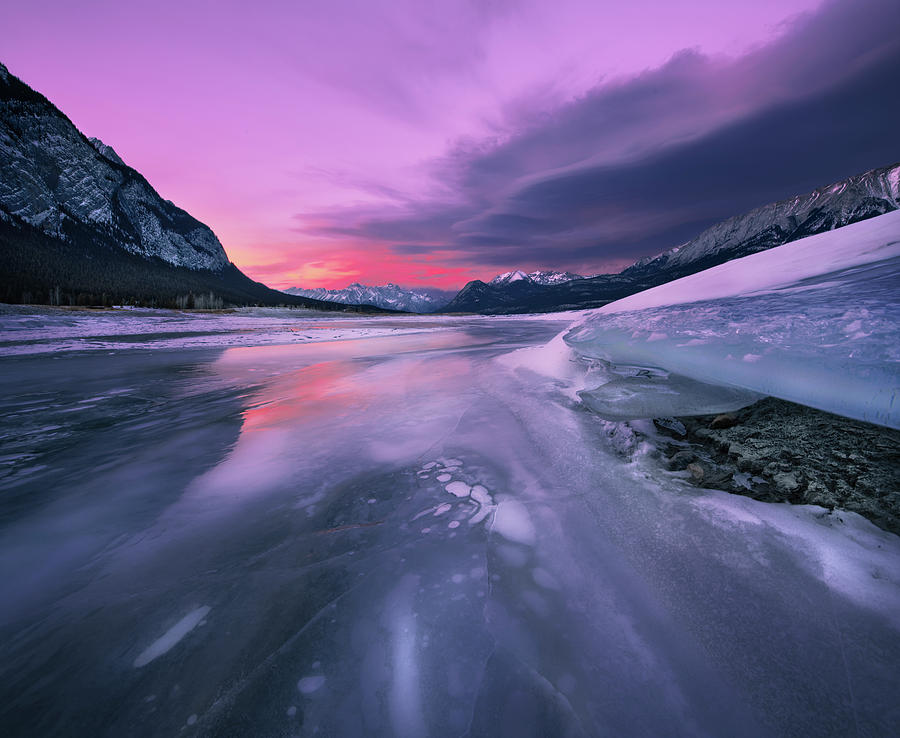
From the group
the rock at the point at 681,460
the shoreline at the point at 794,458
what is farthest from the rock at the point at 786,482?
the rock at the point at 681,460

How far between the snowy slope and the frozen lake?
1.04 meters

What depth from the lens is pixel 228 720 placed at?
1.23m

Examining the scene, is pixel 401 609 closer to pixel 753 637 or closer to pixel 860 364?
pixel 753 637

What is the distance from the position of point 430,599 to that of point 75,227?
13567 cm

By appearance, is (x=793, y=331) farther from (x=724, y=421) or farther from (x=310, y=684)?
(x=310, y=684)

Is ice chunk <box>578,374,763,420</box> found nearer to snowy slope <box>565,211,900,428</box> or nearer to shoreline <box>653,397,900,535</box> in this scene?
snowy slope <box>565,211,900,428</box>

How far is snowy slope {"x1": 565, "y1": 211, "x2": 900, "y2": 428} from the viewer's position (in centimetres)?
246

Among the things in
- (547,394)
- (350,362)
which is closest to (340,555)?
(547,394)

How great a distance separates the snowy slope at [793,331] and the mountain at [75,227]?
71.5m

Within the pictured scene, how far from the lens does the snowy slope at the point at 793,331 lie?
246 centimetres

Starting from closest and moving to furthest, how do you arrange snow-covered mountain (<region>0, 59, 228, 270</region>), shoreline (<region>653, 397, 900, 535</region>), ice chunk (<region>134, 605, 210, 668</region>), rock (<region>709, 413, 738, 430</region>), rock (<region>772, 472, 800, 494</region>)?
ice chunk (<region>134, 605, 210, 668</region>)
shoreline (<region>653, 397, 900, 535</region>)
rock (<region>772, 472, 800, 494</region>)
rock (<region>709, 413, 738, 430</region>)
snow-covered mountain (<region>0, 59, 228, 270</region>)

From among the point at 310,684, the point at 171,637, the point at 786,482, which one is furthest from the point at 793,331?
the point at 171,637

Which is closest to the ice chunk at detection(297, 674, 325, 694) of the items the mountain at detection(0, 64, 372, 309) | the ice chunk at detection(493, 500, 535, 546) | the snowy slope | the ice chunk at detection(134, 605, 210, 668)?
the ice chunk at detection(134, 605, 210, 668)

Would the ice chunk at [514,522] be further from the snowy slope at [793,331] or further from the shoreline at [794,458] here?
the snowy slope at [793,331]
